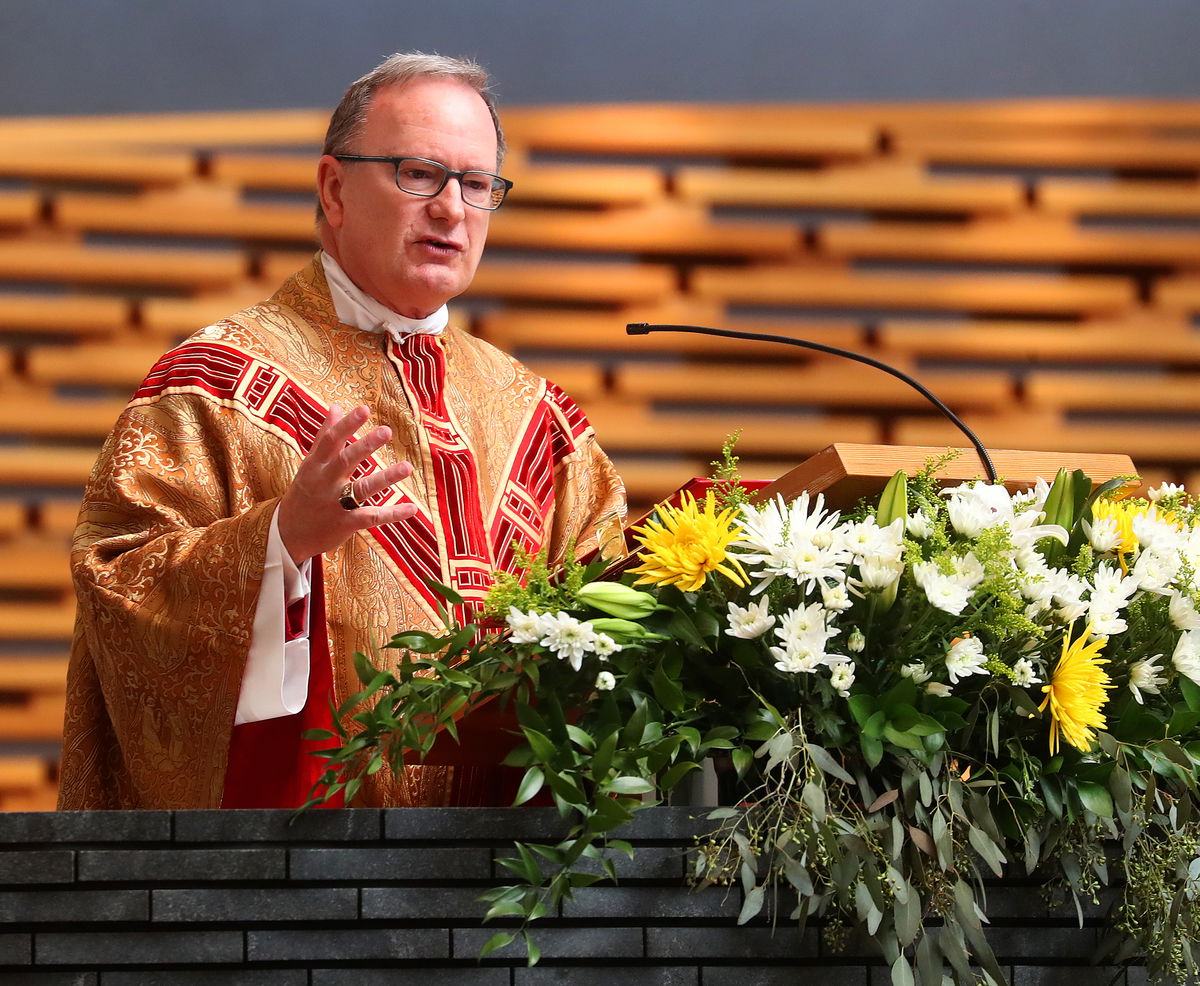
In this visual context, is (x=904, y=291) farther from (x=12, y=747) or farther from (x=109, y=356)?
(x=12, y=747)

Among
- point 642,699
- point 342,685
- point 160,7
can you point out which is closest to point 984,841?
point 642,699

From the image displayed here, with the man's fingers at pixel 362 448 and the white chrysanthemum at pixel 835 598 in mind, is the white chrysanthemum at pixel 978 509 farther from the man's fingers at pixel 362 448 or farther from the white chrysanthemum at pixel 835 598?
the man's fingers at pixel 362 448

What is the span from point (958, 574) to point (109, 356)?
3.41 meters

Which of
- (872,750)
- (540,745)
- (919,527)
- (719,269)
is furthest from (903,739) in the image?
(719,269)

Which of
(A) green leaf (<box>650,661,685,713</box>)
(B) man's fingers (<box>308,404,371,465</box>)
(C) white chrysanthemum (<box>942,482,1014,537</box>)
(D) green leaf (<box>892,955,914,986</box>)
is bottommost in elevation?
(D) green leaf (<box>892,955,914,986</box>)

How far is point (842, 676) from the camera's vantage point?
59.2 inches

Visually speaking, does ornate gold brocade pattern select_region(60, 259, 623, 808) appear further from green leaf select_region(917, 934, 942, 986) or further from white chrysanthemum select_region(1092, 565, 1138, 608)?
white chrysanthemum select_region(1092, 565, 1138, 608)

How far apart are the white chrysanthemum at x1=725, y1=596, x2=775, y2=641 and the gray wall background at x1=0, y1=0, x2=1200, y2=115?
328cm

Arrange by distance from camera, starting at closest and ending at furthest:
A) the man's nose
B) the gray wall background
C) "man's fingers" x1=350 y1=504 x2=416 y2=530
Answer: "man's fingers" x1=350 y1=504 x2=416 y2=530 → the man's nose → the gray wall background

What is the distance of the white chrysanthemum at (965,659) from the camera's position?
59.5 inches

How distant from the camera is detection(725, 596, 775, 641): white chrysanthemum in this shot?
4.93 ft

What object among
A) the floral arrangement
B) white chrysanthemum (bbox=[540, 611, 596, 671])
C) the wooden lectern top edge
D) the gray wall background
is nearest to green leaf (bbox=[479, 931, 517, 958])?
the floral arrangement

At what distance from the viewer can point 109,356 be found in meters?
4.41

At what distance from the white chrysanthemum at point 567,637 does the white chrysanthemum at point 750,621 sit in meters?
0.14
